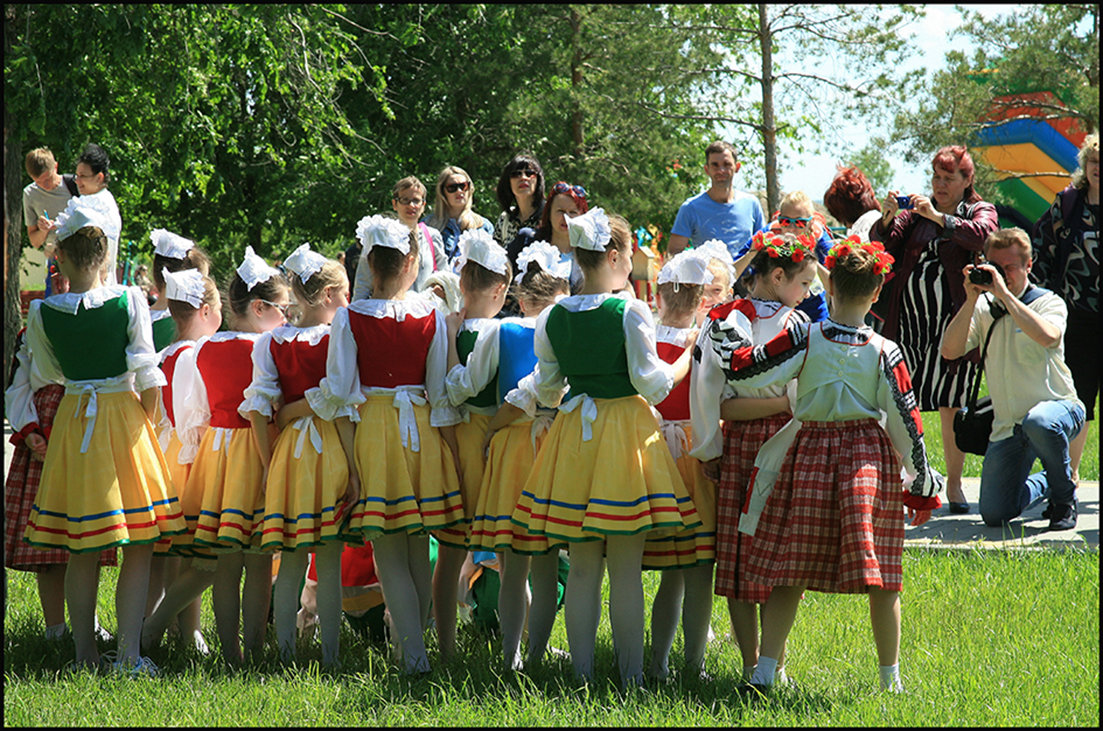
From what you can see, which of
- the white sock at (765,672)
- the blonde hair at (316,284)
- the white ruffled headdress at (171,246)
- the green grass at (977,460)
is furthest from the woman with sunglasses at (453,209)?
the green grass at (977,460)

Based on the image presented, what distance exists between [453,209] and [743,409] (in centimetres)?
326

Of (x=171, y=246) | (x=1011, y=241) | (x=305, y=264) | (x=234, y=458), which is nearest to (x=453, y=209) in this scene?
(x=171, y=246)

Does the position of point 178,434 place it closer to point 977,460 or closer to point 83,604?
point 83,604

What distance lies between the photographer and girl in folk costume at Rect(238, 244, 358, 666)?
14.5 feet

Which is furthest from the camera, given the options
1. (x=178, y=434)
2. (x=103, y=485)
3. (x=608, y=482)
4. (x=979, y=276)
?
(x=979, y=276)

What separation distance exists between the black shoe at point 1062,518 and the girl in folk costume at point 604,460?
344 centimetres

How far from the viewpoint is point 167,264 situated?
205 inches

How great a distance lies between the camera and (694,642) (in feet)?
14.4

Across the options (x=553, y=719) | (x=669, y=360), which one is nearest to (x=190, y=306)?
(x=669, y=360)

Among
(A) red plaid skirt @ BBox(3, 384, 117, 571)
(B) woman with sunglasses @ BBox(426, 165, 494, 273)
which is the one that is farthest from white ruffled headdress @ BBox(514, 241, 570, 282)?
(B) woman with sunglasses @ BBox(426, 165, 494, 273)

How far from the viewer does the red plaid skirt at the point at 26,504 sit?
190 inches

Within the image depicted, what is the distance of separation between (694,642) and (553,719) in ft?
2.76

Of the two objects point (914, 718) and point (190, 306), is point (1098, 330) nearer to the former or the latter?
point (914, 718)

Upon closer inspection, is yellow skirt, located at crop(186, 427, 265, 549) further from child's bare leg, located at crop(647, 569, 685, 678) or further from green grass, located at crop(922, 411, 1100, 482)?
green grass, located at crop(922, 411, 1100, 482)
